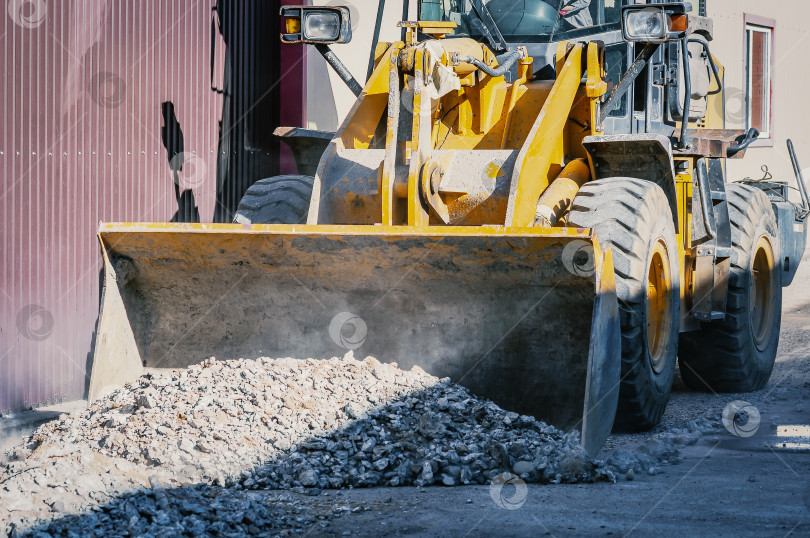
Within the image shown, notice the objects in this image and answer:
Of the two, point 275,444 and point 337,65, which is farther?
point 337,65

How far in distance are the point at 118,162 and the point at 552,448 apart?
397 cm

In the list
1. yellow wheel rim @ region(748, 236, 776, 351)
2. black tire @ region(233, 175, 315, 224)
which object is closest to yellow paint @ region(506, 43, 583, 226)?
black tire @ region(233, 175, 315, 224)

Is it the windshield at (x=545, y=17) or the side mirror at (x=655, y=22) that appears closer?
the side mirror at (x=655, y=22)

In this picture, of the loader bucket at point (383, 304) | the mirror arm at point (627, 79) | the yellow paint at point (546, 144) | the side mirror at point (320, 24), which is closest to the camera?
the loader bucket at point (383, 304)

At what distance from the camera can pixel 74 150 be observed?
7.26 m

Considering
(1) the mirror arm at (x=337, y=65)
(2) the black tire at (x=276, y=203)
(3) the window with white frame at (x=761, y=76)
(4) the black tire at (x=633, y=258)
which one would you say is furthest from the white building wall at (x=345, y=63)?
(3) the window with white frame at (x=761, y=76)

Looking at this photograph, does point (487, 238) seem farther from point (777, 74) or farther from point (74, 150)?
point (777, 74)

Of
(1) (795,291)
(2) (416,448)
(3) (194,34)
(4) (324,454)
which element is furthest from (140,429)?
(1) (795,291)

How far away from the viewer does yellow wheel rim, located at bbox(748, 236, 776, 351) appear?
28.0 feet

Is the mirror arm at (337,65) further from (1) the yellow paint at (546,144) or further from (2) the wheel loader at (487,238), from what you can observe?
(1) the yellow paint at (546,144)

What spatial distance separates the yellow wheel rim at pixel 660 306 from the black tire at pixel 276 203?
222cm

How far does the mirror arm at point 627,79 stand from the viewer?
663cm

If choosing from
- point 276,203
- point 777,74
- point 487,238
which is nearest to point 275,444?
point 487,238

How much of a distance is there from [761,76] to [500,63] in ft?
39.2
